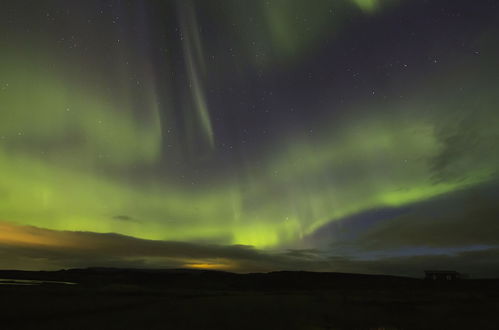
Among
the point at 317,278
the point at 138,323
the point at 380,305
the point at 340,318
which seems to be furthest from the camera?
the point at 317,278

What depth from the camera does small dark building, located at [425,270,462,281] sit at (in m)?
77.0

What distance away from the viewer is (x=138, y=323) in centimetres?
2553

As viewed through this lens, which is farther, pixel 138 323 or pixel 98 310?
pixel 98 310

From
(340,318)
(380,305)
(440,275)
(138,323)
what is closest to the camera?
(138,323)

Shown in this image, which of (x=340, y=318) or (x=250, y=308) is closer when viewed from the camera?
(x=340, y=318)

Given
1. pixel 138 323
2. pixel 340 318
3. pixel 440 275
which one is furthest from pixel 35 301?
pixel 440 275

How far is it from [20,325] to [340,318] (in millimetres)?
24912

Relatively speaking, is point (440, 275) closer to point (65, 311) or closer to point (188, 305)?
point (188, 305)

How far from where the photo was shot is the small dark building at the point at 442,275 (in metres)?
77.0

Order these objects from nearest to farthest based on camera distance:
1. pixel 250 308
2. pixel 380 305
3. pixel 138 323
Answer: pixel 138 323 < pixel 250 308 < pixel 380 305

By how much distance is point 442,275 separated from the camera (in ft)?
257

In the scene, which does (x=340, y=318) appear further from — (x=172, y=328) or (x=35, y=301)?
(x=35, y=301)

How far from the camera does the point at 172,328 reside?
2427cm

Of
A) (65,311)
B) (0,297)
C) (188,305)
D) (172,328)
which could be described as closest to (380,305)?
(188,305)
